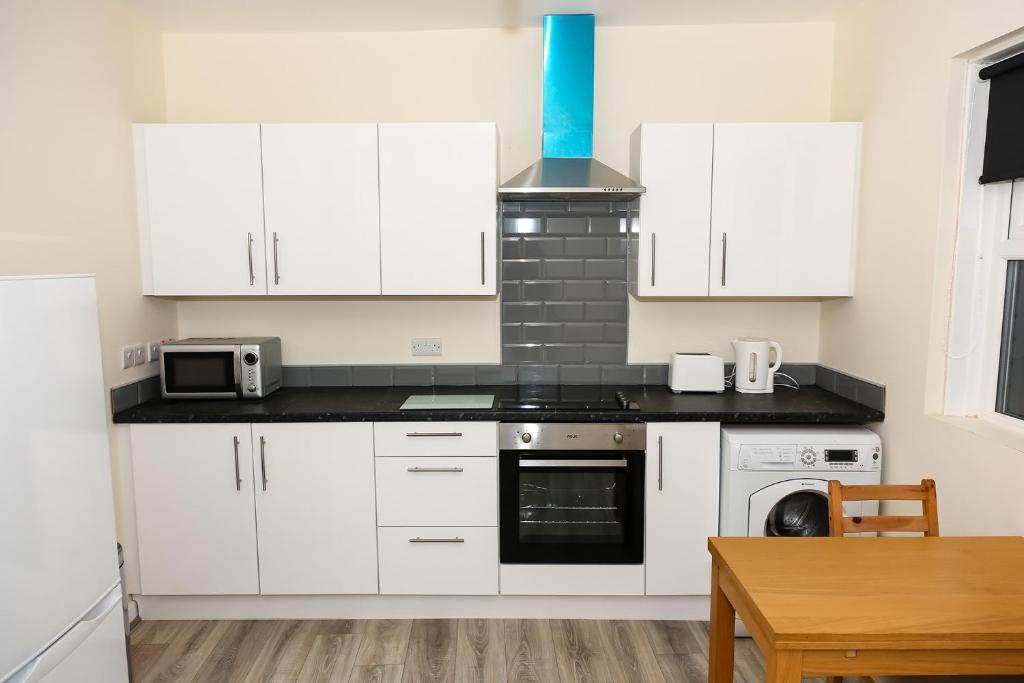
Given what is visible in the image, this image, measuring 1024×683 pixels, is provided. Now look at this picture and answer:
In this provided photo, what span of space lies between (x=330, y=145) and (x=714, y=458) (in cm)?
217

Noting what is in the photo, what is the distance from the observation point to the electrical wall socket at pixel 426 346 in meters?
3.41

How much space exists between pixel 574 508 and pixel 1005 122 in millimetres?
2094

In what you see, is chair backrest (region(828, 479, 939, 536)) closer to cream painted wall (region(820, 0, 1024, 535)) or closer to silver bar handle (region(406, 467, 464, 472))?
cream painted wall (region(820, 0, 1024, 535))

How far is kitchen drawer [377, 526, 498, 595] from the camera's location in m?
2.88

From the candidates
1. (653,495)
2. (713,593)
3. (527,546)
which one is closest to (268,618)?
(527,546)

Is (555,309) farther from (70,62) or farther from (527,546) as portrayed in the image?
(70,62)

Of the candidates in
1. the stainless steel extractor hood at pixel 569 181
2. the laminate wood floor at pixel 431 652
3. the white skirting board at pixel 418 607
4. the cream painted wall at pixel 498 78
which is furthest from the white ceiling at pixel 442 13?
the laminate wood floor at pixel 431 652

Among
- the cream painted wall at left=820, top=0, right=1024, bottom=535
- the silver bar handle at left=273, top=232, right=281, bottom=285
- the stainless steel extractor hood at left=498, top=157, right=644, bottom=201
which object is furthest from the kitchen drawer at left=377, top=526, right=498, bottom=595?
the cream painted wall at left=820, top=0, right=1024, bottom=535

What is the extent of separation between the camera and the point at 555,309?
337cm

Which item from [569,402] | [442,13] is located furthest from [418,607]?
[442,13]

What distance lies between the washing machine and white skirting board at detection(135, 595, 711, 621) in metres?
0.50

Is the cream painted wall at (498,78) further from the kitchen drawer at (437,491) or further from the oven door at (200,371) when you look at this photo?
the kitchen drawer at (437,491)

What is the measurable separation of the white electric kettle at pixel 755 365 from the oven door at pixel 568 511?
0.78 metres

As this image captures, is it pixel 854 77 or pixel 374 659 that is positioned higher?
pixel 854 77
